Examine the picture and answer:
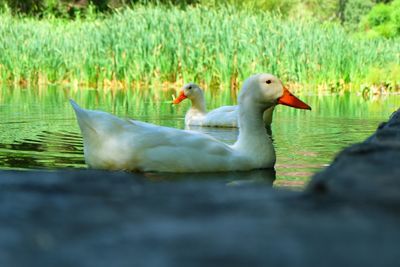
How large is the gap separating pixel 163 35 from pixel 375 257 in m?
18.6

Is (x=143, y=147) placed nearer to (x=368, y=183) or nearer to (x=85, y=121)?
(x=85, y=121)

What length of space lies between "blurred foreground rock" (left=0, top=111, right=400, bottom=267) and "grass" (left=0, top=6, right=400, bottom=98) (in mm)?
15717

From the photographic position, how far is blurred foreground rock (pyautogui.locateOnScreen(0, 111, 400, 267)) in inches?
42.7

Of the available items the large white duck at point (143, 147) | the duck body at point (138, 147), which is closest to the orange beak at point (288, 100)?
the large white duck at point (143, 147)

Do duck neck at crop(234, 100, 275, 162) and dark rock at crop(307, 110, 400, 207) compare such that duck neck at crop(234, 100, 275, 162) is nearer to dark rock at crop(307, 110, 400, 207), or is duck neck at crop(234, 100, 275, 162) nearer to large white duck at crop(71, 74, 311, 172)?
large white duck at crop(71, 74, 311, 172)

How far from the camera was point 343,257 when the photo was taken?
1079 mm

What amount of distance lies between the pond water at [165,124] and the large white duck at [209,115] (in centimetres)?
13

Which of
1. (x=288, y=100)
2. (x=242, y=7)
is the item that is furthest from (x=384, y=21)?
(x=288, y=100)

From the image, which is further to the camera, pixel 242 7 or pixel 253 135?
pixel 242 7

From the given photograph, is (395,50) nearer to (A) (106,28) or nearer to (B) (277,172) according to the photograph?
(A) (106,28)

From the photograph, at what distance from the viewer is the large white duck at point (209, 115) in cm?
1017

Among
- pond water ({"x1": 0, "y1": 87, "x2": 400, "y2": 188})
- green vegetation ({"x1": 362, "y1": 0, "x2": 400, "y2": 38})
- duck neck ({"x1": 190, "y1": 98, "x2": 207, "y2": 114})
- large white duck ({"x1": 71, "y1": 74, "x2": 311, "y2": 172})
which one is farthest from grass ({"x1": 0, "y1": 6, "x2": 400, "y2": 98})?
green vegetation ({"x1": 362, "y1": 0, "x2": 400, "y2": 38})

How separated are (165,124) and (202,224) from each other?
365 inches

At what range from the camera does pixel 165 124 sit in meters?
10.5
